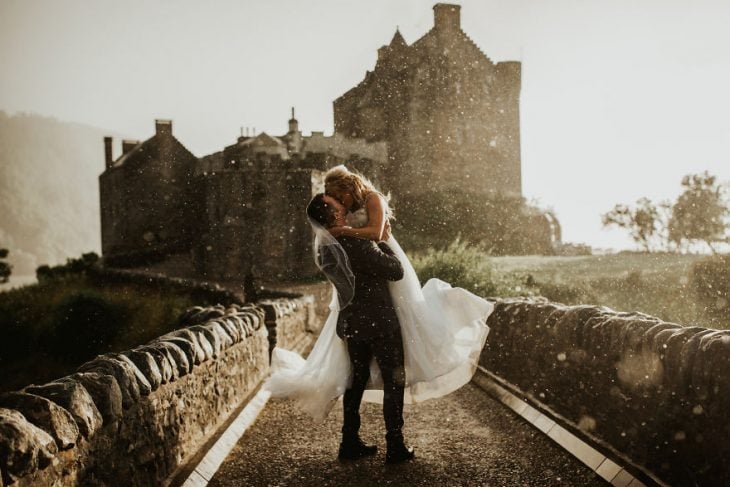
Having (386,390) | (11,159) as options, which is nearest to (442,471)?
(386,390)

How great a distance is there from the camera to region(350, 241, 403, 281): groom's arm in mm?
4996

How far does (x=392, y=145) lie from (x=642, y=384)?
39.1 meters

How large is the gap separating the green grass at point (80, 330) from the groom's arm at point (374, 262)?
2008 centimetres

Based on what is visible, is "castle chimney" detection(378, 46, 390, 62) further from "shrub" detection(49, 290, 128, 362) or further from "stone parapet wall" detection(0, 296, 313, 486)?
"stone parapet wall" detection(0, 296, 313, 486)

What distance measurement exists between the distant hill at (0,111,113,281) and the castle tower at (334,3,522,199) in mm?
65615

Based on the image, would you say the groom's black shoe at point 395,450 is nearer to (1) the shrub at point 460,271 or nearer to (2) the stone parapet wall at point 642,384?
(2) the stone parapet wall at point 642,384

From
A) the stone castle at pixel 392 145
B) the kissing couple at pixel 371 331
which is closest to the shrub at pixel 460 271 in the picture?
the kissing couple at pixel 371 331

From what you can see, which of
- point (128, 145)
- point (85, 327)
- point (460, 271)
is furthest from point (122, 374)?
point (128, 145)

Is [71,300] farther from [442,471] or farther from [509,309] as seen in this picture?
[442,471]

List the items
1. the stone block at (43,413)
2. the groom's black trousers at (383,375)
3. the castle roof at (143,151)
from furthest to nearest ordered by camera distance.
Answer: the castle roof at (143,151) → the groom's black trousers at (383,375) → the stone block at (43,413)

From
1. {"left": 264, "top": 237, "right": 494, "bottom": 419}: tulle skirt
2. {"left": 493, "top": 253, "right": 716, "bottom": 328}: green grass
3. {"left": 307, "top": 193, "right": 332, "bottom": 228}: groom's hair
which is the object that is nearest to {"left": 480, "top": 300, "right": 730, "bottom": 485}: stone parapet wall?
{"left": 264, "top": 237, "right": 494, "bottom": 419}: tulle skirt

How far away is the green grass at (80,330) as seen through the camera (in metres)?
25.8

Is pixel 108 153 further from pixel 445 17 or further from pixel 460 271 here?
pixel 460 271

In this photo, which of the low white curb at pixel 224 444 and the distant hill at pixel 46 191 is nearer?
the low white curb at pixel 224 444
